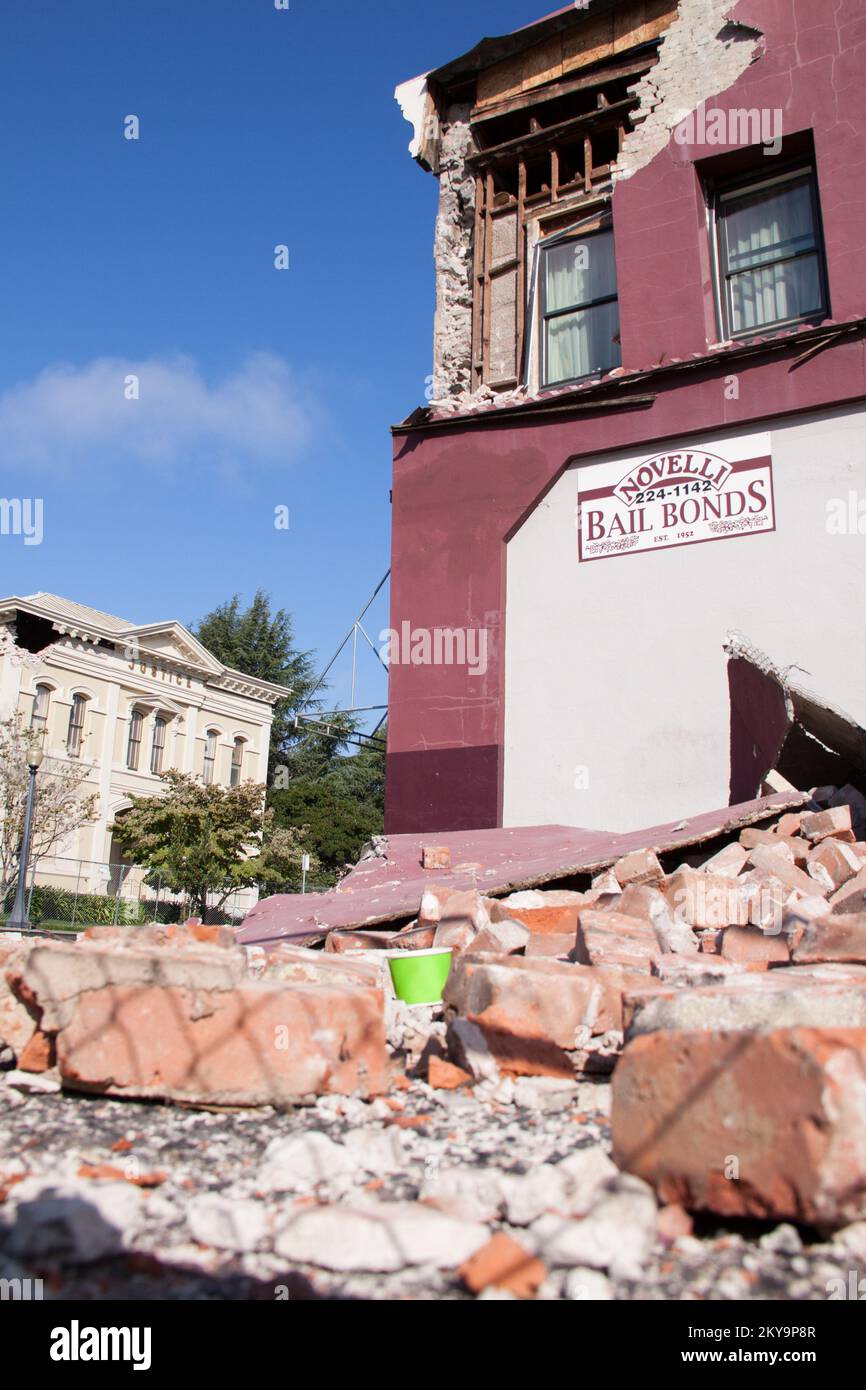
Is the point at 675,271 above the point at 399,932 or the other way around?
above

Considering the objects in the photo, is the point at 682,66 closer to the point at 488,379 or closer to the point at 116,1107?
the point at 488,379

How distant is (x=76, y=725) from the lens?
35719 mm

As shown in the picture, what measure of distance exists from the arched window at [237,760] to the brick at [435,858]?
33.3 m

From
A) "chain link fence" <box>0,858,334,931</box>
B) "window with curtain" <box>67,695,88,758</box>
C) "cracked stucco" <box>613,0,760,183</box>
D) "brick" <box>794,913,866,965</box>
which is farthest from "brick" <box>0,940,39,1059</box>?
"window with curtain" <box>67,695,88,758</box>

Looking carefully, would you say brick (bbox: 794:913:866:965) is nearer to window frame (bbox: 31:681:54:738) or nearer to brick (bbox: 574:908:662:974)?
brick (bbox: 574:908:662:974)

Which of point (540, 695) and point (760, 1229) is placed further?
point (540, 695)

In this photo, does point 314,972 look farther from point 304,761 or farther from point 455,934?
point 304,761

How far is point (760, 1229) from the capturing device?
7.67ft

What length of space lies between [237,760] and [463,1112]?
39.4 meters

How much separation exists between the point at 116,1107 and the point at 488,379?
12025mm

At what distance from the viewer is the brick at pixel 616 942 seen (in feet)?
14.3

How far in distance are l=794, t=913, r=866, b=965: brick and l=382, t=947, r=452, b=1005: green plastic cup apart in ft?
5.64

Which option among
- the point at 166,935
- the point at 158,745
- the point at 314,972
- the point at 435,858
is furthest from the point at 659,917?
the point at 158,745

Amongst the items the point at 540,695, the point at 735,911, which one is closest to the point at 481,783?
the point at 540,695
